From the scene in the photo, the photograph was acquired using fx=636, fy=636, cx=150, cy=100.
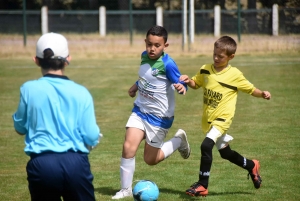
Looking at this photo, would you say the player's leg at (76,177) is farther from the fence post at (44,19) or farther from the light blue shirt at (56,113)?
the fence post at (44,19)

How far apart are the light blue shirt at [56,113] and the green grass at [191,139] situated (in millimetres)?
2828

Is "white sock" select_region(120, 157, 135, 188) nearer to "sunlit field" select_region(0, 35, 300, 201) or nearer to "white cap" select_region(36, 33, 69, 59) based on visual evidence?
"sunlit field" select_region(0, 35, 300, 201)

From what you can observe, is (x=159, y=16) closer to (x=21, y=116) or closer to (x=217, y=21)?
(x=217, y=21)

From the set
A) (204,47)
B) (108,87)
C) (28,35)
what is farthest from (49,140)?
(28,35)

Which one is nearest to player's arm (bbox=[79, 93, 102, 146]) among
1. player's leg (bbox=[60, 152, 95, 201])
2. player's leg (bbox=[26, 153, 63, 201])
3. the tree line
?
player's leg (bbox=[60, 152, 95, 201])

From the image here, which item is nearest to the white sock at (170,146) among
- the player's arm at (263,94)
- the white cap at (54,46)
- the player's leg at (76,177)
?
the player's arm at (263,94)

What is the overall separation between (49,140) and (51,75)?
452 millimetres

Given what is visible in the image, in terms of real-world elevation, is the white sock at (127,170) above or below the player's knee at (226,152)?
below

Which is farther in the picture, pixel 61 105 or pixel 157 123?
pixel 157 123

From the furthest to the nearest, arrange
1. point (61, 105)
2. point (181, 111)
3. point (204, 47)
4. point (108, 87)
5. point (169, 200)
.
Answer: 1. point (204, 47)
2. point (108, 87)
3. point (181, 111)
4. point (169, 200)
5. point (61, 105)

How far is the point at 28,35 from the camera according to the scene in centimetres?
2916

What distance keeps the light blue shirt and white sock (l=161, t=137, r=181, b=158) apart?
3.13 m

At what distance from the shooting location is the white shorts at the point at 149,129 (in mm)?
7167

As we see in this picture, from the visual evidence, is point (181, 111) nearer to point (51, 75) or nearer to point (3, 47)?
point (51, 75)
